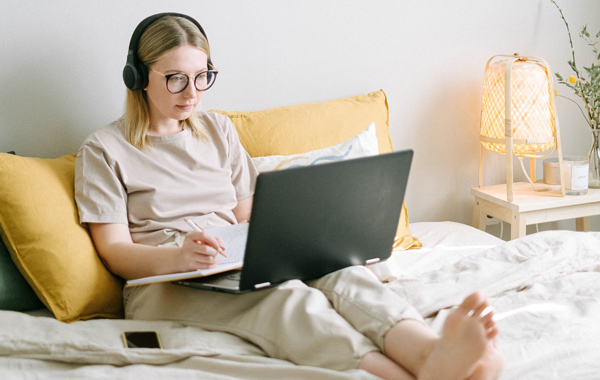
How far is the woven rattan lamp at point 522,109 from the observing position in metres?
2.02

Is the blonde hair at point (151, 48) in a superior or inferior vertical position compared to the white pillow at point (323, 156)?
superior

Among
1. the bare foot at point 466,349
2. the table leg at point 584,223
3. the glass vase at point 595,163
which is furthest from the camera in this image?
the table leg at point 584,223

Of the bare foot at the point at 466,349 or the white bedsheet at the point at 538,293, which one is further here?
the white bedsheet at the point at 538,293

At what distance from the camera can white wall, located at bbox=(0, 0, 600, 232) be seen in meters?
1.69

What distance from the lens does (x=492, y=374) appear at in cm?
92

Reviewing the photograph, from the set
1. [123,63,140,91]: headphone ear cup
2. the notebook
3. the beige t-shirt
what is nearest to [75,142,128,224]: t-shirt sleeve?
the beige t-shirt

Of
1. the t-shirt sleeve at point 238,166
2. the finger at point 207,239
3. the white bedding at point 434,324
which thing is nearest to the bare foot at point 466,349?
the white bedding at point 434,324

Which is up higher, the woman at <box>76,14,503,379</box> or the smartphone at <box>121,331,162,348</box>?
the woman at <box>76,14,503,379</box>

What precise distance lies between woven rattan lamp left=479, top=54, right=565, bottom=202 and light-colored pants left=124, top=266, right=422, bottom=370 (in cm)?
106

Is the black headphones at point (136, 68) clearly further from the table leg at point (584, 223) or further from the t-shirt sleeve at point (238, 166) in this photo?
the table leg at point (584, 223)

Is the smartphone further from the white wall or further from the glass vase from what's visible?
the glass vase

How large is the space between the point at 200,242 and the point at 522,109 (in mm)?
1332

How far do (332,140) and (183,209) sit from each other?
59 cm

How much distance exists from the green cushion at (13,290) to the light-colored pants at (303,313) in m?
0.25
